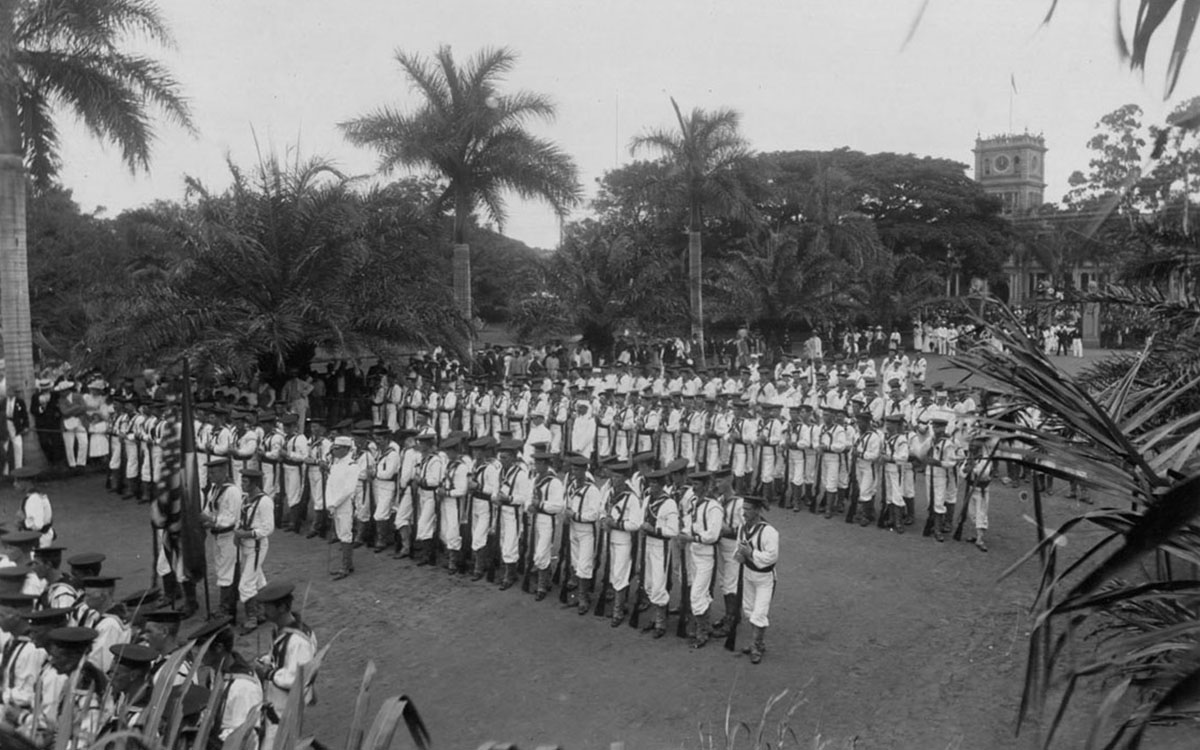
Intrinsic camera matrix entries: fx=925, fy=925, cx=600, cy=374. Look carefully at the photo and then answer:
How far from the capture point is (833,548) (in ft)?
39.7

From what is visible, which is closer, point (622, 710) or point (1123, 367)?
point (1123, 367)

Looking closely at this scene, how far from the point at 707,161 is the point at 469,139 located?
6.93 metres

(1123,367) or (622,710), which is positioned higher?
(1123,367)

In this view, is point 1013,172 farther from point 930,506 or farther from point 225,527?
point 225,527

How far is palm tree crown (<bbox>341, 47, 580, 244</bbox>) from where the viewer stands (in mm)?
21984

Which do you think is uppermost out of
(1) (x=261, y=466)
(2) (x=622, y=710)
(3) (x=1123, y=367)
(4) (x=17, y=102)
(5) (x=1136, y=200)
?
(4) (x=17, y=102)

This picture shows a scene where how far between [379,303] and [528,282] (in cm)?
865

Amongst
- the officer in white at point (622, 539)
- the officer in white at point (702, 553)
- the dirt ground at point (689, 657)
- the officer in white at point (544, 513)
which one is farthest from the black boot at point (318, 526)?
the officer in white at point (702, 553)

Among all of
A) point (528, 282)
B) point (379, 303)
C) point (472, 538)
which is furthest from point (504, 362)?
point (472, 538)

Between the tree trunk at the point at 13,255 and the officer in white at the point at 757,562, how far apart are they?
1375 centimetres

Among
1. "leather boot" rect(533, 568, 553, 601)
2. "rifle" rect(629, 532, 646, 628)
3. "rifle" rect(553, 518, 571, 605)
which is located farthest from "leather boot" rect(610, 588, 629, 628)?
"leather boot" rect(533, 568, 553, 601)

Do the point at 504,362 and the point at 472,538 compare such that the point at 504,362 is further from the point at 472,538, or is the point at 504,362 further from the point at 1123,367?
the point at 1123,367

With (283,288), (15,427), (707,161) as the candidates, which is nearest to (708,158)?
(707,161)

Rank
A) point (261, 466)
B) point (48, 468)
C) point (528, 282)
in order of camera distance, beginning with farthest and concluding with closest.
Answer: point (528, 282) → point (48, 468) → point (261, 466)
